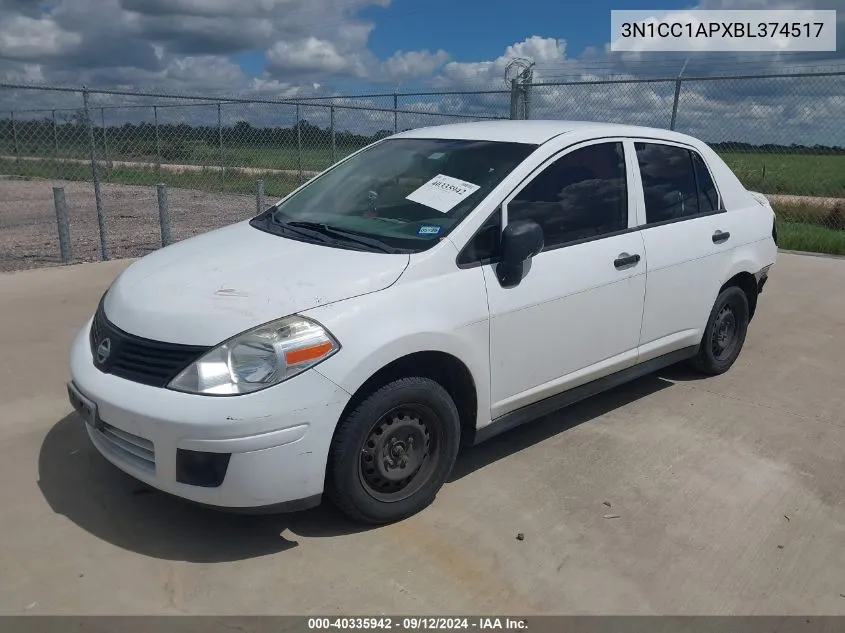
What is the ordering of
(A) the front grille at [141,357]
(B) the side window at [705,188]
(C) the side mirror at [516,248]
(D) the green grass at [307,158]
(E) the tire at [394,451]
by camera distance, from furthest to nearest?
1. (D) the green grass at [307,158]
2. (B) the side window at [705,188]
3. (C) the side mirror at [516,248]
4. (E) the tire at [394,451]
5. (A) the front grille at [141,357]

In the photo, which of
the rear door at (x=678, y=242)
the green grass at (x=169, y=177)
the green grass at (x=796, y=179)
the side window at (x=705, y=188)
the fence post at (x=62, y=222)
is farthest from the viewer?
the green grass at (x=169, y=177)

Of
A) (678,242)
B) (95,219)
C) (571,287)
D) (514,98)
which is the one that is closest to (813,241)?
(514,98)

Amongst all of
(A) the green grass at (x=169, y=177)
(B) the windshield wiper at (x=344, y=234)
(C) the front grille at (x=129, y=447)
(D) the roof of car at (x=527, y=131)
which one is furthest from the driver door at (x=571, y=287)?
(A) the green grass at (x=169, y=177)

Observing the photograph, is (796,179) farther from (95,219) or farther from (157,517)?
(157,517)

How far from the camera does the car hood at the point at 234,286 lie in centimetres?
284

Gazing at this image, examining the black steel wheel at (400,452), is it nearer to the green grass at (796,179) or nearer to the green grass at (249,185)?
the green grass at (249,185)

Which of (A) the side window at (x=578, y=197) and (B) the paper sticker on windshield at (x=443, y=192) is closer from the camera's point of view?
(B) the paper sticker on windshield at (x=443, y=192)

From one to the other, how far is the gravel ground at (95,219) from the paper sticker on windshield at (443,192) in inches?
261

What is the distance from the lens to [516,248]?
3.27 meters

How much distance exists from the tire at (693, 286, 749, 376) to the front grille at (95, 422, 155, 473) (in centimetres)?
363

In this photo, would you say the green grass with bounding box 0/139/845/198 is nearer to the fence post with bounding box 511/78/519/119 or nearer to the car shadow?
the fence post with bounding box 511/78/519/119

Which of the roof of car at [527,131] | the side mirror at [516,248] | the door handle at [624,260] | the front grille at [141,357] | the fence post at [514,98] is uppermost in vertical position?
the fence post at [514,98]
